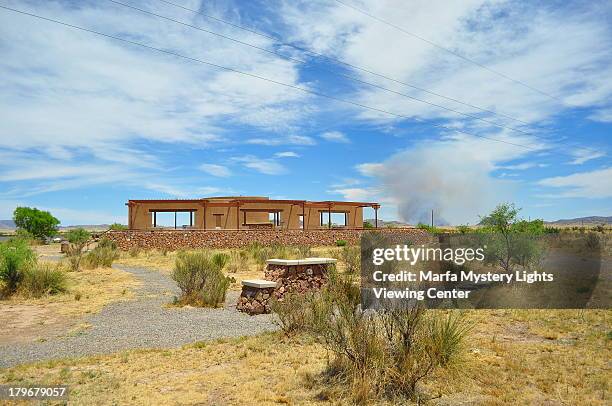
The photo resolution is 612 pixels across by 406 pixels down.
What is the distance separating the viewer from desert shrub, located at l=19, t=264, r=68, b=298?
15.0 m

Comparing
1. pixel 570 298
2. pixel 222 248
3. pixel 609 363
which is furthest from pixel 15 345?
pixel 222 248

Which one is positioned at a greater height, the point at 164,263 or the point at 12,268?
the point at 12,268

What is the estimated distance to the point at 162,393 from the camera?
21.1 ft

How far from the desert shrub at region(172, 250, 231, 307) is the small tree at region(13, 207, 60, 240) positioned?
183 ft

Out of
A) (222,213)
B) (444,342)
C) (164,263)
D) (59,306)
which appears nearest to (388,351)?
(444,342)

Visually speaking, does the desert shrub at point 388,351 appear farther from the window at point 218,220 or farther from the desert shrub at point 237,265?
the window at point 218,220

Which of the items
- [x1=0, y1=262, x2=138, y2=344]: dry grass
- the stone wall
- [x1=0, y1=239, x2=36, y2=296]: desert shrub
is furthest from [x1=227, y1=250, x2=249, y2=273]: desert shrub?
the stone wall

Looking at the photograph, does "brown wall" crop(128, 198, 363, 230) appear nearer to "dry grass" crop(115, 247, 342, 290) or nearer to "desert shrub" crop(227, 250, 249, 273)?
"dry grass" crop(115, 247, 342, 290)

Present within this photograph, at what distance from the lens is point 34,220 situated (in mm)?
61938

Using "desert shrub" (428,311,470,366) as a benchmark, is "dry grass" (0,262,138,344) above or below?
below

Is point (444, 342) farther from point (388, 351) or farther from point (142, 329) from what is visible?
point (142, 329)

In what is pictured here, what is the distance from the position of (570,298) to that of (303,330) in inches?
345

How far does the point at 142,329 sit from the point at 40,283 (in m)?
6.76

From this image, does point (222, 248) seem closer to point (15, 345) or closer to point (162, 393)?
point (15, 345)
